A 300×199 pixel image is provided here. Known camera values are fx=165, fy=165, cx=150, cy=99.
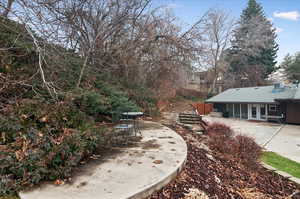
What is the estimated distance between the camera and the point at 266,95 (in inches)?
655

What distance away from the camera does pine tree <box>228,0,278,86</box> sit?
2478cm

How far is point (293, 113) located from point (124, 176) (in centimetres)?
1718

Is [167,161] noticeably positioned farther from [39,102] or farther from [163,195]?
[39,102]

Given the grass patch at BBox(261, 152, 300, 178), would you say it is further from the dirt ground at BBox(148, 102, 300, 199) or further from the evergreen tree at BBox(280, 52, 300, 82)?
the evergreen tree at BBox(280, 52, 300, 82)

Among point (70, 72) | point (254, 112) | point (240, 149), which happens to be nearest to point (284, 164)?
point (240, 149)

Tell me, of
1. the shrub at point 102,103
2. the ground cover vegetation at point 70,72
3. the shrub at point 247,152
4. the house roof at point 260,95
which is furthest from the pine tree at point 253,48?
the shrub at point 102,103

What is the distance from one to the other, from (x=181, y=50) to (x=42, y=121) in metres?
9.67

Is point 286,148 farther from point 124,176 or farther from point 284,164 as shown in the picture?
point 124,176

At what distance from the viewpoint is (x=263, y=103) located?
15.5m

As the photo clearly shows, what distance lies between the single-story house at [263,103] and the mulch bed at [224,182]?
1316 centimetres

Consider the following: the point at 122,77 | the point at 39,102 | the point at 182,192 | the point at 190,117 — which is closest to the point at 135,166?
the point at 182,192

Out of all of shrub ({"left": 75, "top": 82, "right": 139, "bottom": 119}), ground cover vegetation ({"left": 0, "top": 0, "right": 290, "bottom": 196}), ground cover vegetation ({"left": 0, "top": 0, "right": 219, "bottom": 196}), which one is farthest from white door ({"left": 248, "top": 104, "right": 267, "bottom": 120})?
shrub ({"left": 75, "top": 82, "right": 139, "bottom": 119})

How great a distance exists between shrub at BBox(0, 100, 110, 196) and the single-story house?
16.6 m

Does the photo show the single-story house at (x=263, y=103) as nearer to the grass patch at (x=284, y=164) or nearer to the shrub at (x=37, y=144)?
the grass patch at (x=284, y=164)
